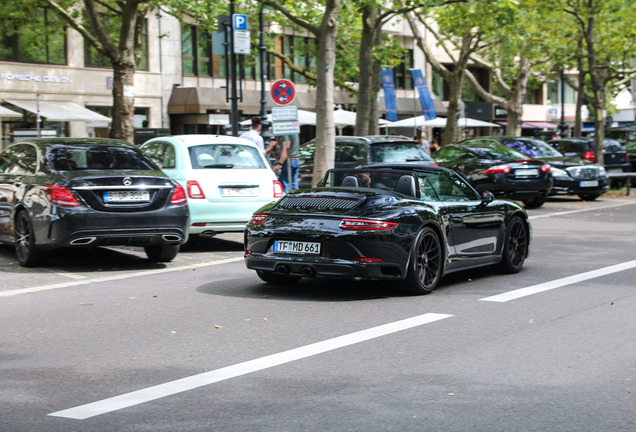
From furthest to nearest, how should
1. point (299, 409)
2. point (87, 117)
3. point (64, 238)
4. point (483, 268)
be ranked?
point (87, 117) → point (483, 268) → point (64, 238) → point (299, 409)

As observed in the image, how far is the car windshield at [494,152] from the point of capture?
885 inches

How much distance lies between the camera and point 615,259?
12.3m

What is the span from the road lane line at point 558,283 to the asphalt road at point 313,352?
0.03m

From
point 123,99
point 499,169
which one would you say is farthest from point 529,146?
point 123,99

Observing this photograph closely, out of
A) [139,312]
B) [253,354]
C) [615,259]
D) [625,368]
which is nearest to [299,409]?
[253,354]

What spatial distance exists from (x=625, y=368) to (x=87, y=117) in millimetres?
31273

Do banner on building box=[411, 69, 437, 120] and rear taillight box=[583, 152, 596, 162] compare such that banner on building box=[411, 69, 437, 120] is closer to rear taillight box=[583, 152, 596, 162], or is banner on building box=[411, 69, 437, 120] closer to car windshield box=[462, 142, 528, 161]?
rear taillight box=[583, 152, 596, 162]

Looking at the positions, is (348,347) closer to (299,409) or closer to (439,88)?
(299,409)

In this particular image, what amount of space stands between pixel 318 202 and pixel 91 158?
3.50 metres

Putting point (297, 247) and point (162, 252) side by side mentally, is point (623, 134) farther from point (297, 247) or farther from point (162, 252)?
point (297, 247)

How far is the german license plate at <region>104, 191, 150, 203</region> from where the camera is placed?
1091 cm

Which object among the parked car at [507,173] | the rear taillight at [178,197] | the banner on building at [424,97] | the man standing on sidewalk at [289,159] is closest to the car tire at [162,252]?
the rear taillight at [178,197]

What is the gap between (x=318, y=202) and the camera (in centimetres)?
923

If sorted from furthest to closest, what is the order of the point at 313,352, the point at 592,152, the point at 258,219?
the point at 592,152
the point at 258,219
the point at 313,352
